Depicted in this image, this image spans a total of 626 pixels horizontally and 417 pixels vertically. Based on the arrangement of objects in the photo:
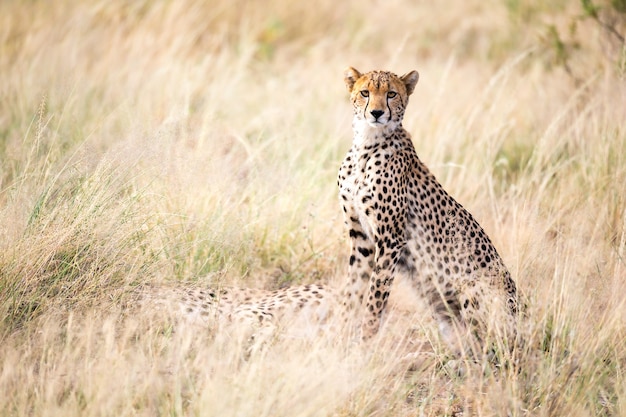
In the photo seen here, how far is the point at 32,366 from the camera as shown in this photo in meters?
2.56

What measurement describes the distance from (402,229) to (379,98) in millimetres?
512


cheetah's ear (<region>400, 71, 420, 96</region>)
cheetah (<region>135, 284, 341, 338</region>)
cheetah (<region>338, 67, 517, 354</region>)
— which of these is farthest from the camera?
cheetah's ear (<region>400, 71, 420, 96</region>)

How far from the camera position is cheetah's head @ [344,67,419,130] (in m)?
3.30

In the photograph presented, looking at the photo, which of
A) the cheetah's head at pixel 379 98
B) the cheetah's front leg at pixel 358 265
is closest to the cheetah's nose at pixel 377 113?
the cheetah's head at pixel 379 98

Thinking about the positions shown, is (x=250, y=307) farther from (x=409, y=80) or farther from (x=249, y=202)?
(x=409, y=80)

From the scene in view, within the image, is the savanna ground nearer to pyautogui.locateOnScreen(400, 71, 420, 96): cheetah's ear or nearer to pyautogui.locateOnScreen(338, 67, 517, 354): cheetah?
pyautogui.locateOnScreen(338, 67, 517, 354): cheetah

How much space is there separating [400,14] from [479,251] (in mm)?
5333

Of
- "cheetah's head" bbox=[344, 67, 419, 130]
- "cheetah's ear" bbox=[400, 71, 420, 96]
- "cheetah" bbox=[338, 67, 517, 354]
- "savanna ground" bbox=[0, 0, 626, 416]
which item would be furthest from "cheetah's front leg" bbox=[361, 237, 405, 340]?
"cheetah's ear" bbox=[400, 71, 420, 96]

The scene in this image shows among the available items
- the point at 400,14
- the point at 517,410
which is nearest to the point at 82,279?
the point at 517,410

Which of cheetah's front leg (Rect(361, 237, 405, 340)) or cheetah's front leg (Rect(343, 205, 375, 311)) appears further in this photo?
cheetah's front leg (Rect(343, 205, 375, 311))

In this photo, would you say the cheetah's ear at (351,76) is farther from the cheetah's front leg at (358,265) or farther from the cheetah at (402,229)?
the cheetah's front leg at (358,265)

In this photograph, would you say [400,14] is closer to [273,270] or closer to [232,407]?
[273,270]

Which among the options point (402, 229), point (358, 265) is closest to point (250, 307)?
point (358, 265)

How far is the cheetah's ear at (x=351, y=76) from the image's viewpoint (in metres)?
3.46
